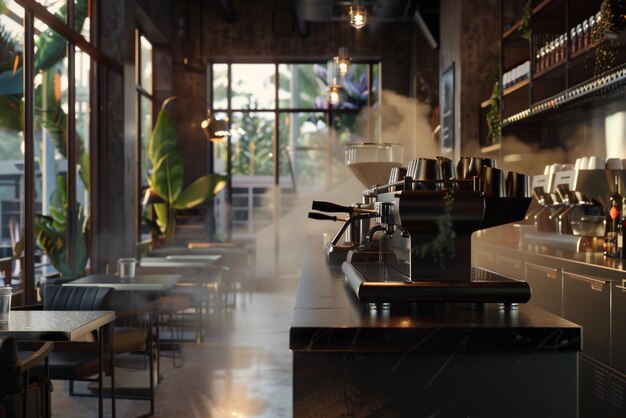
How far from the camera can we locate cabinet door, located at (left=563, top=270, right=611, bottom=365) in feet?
12.0

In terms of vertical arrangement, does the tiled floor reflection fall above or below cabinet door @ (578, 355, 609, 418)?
below

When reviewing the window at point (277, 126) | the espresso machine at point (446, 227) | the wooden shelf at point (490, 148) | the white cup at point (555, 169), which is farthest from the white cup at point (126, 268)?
the window at point (277, 126)

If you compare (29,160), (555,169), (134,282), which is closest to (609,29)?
(555,169)

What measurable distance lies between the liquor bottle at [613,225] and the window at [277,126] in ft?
24.7

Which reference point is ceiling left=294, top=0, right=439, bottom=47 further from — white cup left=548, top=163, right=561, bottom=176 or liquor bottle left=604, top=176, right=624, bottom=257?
liquor bottle left=604, top=176, right=624, bottom=257

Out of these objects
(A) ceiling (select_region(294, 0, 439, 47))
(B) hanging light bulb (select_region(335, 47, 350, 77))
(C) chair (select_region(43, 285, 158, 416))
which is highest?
(A) ceiling (select_region(294, 0, 439, 47))

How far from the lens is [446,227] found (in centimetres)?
204

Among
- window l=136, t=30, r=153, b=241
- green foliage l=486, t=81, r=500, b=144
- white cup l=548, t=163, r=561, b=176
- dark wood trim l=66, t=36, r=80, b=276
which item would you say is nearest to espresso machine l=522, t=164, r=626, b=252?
white cup l=548, t=163, r=561, b=176

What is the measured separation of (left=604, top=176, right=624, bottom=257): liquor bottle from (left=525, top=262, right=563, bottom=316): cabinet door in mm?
299

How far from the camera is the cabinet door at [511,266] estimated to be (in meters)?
5.18

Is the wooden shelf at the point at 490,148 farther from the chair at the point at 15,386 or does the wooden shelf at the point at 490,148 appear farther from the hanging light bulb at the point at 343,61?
the chair at the point at 15,386

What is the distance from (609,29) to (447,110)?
4.37 metres

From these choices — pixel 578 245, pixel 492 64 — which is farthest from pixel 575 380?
pixel 492 64

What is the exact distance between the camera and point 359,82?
11828mm
